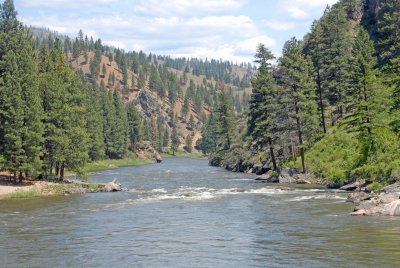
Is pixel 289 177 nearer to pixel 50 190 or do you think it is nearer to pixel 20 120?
→ pixel 50 190

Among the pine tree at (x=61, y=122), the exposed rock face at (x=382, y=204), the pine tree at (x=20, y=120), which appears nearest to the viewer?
the exposed rock face at (x=382, y=204)

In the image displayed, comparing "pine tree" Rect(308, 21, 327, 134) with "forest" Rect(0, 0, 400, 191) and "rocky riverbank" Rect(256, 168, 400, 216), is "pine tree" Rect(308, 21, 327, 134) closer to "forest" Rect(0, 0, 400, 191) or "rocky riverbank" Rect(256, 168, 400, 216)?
"forest" Rect(0, 0, 400, 191)

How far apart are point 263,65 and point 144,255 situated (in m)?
61.9

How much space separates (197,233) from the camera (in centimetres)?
3181

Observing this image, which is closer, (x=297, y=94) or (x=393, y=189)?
(x=393, y=189)

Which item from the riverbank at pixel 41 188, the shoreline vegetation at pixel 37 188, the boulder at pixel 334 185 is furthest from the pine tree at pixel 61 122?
the boulder at pixel 334 185

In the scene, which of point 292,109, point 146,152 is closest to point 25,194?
point 292,109

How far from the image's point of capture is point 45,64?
72438mm

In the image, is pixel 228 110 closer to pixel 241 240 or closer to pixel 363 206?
pixel 363 206

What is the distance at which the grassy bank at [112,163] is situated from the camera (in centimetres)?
12616

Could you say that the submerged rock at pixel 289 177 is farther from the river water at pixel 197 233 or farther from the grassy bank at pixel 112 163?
the grassy bank at pixel 112 163

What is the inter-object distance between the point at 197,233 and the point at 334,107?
68236 millimetres

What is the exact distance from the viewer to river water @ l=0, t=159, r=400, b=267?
967 inches

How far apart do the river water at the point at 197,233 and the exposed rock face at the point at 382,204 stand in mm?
1457
